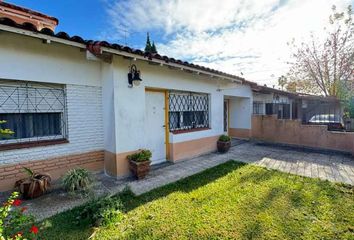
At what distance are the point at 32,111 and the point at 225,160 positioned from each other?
6750 mm

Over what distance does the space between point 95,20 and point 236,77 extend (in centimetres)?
721

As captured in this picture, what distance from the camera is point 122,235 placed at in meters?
3.33

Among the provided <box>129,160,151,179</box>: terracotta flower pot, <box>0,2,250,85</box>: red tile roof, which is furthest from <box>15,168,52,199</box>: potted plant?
<box>0,2,250,85</box>: red tile roof

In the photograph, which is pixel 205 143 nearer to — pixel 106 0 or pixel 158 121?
pixel 158 121

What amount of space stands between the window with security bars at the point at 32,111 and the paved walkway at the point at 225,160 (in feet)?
5.48

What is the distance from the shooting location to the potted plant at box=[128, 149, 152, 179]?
5.86m

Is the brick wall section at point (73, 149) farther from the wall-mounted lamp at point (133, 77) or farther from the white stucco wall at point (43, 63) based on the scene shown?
the wall-mounted lamp at point (133, 77)

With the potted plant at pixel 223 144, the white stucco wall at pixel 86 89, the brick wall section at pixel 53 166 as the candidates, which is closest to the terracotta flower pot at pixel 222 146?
the potted plant at pixel 223 144

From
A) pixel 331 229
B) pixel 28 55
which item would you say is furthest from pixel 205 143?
pixel 28 55

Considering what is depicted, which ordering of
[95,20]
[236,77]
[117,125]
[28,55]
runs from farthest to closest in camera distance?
[236,77] < [95,20] < [117,125] < [28,55]

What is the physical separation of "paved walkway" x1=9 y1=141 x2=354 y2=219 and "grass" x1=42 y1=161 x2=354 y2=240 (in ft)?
1.55

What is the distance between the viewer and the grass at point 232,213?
11.1 ft

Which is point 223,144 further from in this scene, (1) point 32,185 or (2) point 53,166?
(1) point 32,185

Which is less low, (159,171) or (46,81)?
(46,81)
